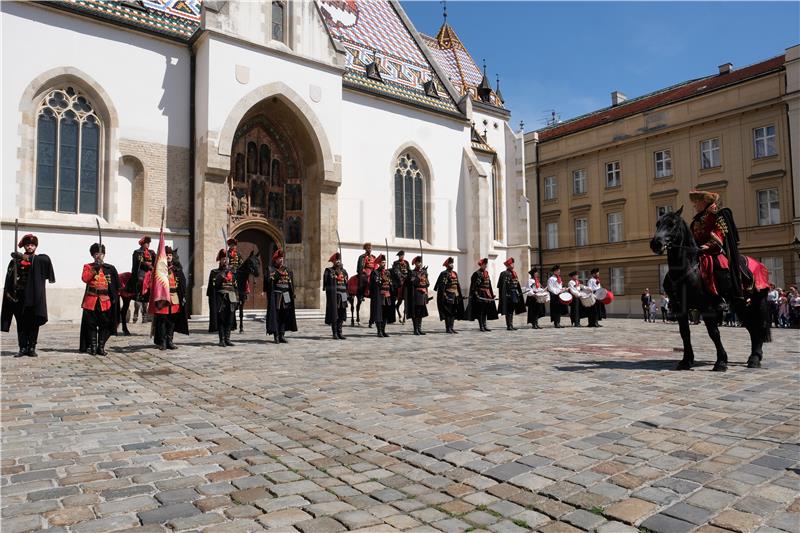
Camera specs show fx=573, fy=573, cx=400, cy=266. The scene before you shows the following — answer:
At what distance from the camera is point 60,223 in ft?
54.6

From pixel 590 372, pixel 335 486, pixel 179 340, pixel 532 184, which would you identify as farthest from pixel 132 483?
pixel 532 184

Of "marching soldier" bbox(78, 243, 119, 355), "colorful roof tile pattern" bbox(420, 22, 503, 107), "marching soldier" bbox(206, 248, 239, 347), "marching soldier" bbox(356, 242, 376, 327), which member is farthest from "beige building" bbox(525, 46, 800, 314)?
"marching soldier" bbox(78, 243, 119, 355)

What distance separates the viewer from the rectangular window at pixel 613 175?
35969 mm

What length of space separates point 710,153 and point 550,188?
35.4ft

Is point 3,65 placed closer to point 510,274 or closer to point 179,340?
point 179,340

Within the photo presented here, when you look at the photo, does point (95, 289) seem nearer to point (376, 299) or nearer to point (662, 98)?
point (376, 299)

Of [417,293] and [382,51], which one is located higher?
[382,51]

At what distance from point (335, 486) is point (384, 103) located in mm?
23073

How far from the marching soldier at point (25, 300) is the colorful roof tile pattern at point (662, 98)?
33.0m

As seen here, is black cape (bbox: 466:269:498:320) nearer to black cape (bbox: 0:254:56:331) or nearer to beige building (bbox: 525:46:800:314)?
black cape (bbox: 0:254:56:331)

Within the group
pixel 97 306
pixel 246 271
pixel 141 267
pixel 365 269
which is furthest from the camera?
pixel 365 269

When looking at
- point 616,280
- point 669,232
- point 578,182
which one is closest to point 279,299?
point 669,232

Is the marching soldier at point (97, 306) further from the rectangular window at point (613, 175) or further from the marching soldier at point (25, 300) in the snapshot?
the rectangular window at point (613, 175)

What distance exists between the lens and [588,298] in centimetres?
1783
